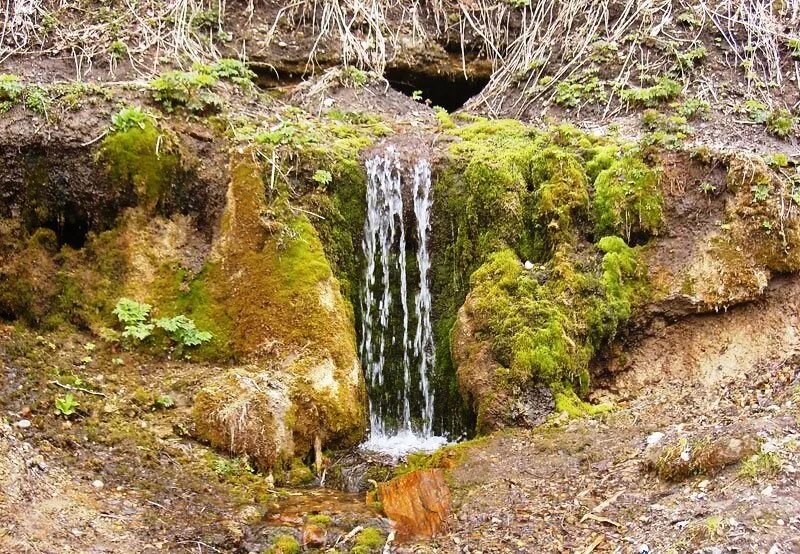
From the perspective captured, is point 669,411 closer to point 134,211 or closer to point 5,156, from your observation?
point 134,211

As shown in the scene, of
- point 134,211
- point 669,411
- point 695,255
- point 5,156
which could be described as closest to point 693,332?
point 695,255

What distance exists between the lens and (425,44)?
1089cm

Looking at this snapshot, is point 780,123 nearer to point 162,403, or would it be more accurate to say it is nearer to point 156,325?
point 156,325

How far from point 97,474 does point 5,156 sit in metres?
3.41

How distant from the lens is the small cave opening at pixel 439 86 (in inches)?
425

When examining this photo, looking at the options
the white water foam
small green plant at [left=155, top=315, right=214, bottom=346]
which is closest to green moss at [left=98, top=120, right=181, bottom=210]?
small green plant at [left=155, top=315, right=214, bottom=346]

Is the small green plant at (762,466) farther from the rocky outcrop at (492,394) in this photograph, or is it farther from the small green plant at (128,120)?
the small green plant at (128,120)

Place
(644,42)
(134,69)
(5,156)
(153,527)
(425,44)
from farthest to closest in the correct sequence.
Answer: (425,44), (644,42), (134,69), (5,156), (153,527)

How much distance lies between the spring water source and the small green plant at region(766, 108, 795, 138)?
13.7 ft

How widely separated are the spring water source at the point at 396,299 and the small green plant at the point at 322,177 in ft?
1.75

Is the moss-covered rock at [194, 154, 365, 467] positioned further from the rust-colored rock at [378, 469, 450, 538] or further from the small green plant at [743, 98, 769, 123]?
the small green plant at [743, 98, 769, 123]

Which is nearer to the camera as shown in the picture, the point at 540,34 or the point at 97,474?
the point at 97,474

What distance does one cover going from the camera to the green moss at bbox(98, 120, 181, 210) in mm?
6809

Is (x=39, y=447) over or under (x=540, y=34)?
under
